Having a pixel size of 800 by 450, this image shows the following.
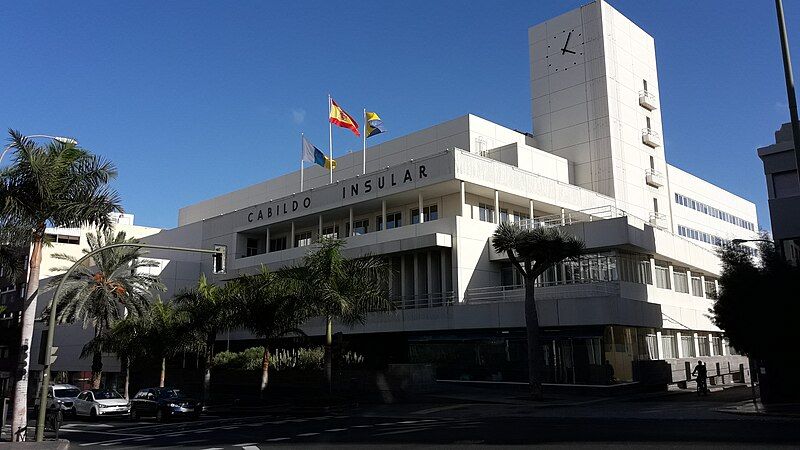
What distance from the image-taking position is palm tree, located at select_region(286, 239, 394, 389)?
29.5 meters

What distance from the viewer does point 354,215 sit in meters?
50.6

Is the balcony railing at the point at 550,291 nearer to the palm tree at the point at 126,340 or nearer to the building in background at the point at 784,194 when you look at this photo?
the building in background at the point at 784,194

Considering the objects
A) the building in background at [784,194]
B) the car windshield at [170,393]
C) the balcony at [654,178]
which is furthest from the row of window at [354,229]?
the balcony at [654,178]

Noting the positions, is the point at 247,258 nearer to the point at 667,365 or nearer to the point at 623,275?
the point at 623,275

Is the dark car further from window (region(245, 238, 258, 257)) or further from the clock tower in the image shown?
the clock tower

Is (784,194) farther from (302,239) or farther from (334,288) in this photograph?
(302,239)

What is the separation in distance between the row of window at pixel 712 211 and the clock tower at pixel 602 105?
659 cm

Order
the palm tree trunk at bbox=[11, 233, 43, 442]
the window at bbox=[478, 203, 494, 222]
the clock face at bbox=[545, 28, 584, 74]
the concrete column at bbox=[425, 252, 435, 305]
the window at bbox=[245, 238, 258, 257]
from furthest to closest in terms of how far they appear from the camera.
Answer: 1. the window at bbox=[245, 238, 258, 257]
2. the clock face at bbox=[545, 28, 584, 74]
3. the window at bbox=[478, 203, 494, 222]
4. the concrete column at bbox=[425, 252, 435, 305]
5. the palm tree trunk at bbox=[11, 233, 43, 442]

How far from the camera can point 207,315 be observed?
35094mm

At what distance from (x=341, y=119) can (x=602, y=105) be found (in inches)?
863

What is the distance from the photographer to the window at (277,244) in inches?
2243

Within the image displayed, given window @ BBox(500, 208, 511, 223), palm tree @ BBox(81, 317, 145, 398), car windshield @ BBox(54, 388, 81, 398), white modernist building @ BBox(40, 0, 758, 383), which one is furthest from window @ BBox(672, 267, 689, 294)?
car windshield @ BBox(54, 388, 81, 398)

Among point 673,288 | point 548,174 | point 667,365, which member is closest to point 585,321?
point 667,365

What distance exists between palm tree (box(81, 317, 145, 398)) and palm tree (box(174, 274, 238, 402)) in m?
4.82
